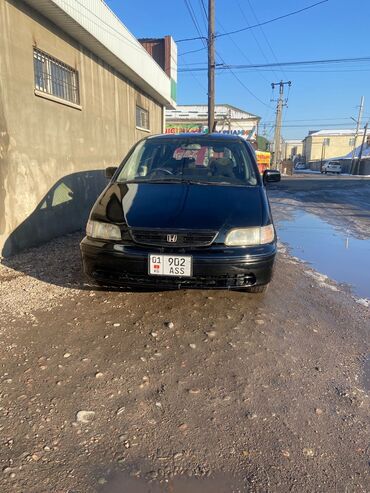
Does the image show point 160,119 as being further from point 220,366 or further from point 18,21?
point 220,366

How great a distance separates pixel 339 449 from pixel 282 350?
1056 mm

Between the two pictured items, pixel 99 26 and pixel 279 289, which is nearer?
pixel 279 289

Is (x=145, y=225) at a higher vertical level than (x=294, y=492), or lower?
higher

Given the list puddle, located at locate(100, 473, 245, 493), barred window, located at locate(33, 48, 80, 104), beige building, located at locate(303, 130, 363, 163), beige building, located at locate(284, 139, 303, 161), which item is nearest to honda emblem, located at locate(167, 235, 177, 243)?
puddle, located at locate(100, 473, 245, 493)

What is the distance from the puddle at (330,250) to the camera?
5.08m

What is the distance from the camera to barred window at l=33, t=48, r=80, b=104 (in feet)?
20.8

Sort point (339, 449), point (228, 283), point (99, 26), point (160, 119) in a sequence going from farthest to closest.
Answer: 1. point (160, 119)
2. point (99, 26)
3. point (228, 283)
4. point (339, 449)

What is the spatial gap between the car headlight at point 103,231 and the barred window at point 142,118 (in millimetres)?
9737

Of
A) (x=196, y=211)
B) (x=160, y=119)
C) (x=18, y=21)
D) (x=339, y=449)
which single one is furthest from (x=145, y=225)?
(x=160, y=119)

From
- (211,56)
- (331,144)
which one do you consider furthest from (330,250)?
(331,144)

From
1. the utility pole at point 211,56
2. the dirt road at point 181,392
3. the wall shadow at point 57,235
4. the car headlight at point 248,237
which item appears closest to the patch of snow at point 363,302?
the dirt road at point 181,392

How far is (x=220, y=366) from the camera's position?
281 centimetres

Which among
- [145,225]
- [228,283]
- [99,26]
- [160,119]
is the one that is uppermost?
[99,26]

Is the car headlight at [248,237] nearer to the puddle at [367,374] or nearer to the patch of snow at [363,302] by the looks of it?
the puddle at [367,374]
